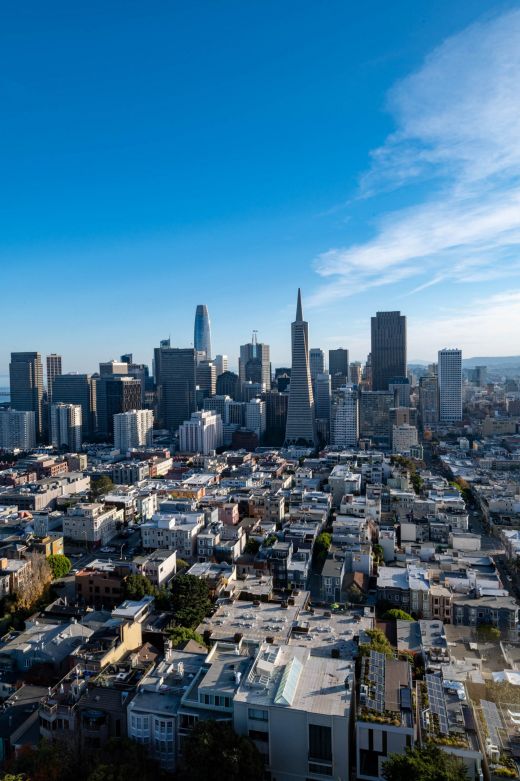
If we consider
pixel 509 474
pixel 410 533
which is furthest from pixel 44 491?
pixel 509 474

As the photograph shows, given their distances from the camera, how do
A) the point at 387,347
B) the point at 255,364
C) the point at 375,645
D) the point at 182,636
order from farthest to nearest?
the point at 255,364 → the point at 387,347 → the point at 182,636 → the point at 375,645

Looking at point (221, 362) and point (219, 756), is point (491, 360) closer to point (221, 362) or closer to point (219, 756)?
point (221, 362)

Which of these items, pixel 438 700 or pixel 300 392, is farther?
pixel 300 392

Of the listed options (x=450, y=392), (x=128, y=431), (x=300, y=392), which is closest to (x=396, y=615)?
(x=300, y=392)

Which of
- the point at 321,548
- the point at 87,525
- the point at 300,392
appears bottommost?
the point at 321,548

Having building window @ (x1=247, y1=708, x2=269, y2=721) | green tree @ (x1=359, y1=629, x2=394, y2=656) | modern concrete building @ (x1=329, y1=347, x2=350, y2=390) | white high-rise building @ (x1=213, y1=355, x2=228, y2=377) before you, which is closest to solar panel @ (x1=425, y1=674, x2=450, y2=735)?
green tree @ (x1=359, y1=629, x2=394, y2=656)

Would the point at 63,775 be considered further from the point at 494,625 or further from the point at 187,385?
the point at 187,385
